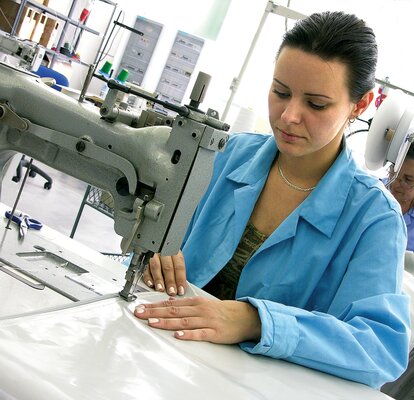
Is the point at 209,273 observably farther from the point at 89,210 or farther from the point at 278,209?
the point at 89,210

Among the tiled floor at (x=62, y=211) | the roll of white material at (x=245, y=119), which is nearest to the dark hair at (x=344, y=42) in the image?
the roll of white material at (x=245, y=119)

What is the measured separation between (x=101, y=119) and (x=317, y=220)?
586 millimetres

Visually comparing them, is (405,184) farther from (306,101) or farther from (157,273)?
(157,273)

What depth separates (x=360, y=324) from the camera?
1097 millimetres

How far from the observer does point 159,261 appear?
50.2 inches

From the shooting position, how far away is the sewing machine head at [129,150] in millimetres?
998

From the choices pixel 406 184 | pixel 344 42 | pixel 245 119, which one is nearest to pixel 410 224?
pixel 406 184

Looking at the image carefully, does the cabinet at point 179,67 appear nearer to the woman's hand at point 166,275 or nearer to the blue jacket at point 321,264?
the blue jacket at point 321,264

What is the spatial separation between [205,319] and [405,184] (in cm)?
186

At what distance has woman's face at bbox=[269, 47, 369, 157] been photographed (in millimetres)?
1195

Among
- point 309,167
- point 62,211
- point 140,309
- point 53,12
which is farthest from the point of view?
point 53,12

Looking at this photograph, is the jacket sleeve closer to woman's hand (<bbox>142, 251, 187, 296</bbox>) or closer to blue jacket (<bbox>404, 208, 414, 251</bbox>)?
woman's hand (<bbox>142, 251, 187, 296</bbox>)

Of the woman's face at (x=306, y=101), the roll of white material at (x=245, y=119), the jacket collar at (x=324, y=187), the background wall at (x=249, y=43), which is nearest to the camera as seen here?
the woman's face at (x=306, y=101)

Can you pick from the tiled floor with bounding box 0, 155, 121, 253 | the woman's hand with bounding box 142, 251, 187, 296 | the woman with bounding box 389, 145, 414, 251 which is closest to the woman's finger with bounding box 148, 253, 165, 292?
the woman's hand with bounding box 142, 251, 187, 296
